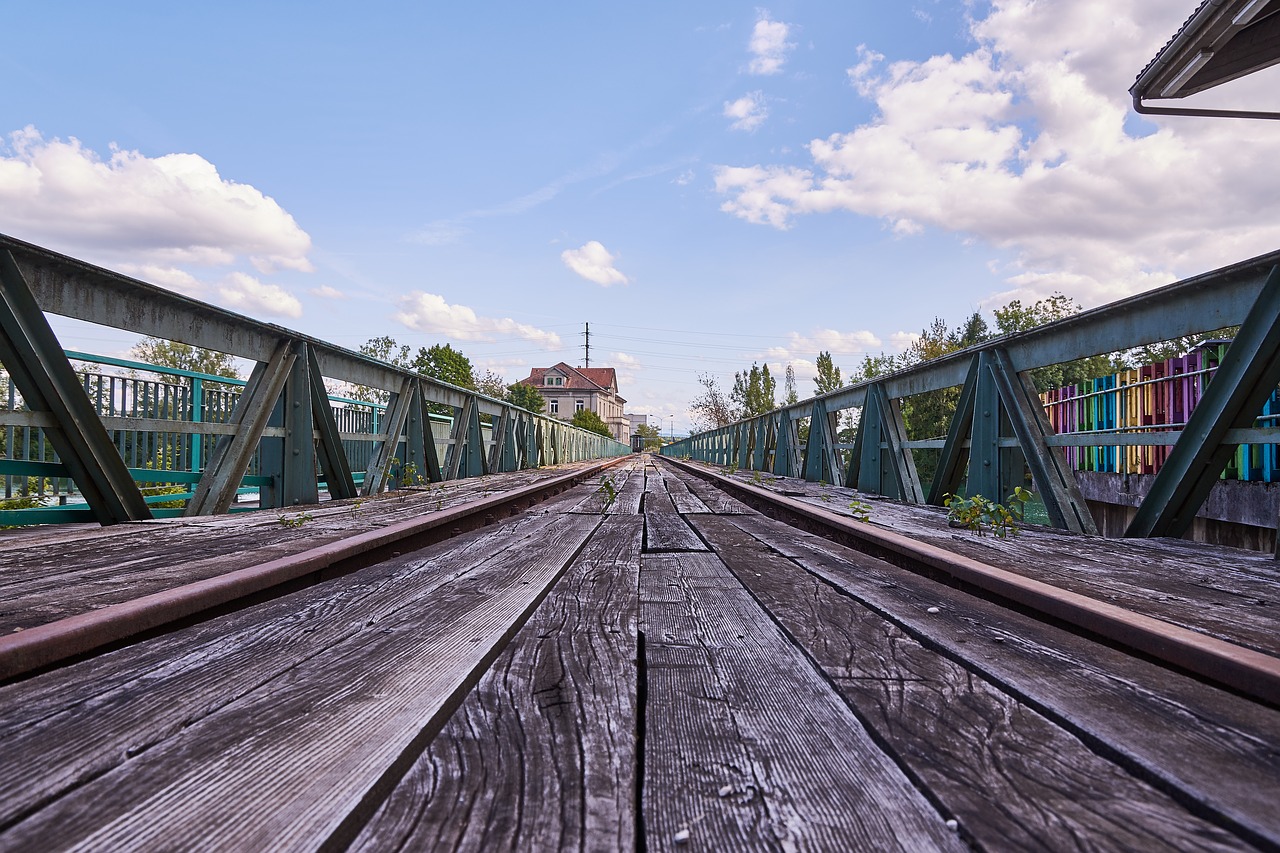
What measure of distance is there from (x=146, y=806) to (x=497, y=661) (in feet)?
2.03

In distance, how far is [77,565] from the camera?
2.18m

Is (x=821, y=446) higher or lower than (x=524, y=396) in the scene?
lower

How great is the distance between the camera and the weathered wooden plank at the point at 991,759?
2.45 ft

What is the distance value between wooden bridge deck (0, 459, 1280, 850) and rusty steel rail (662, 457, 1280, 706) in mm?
48

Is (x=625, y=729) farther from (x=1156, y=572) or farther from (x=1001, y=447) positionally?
(x=1001, y=447)

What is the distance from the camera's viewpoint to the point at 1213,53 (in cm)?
572

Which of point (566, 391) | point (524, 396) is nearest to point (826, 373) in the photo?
point (524, 396)

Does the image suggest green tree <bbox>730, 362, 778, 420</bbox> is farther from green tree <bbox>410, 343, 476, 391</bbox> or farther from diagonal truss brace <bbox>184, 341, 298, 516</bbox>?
diagonal truss brace <bbox>184, 341, 298, 516</bbox>

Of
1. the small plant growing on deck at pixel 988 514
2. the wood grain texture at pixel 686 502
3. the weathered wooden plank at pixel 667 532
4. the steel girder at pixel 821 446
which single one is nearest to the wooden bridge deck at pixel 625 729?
the weathered wooden plank at pixel 667 532

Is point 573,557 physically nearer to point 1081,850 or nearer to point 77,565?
point 77,565

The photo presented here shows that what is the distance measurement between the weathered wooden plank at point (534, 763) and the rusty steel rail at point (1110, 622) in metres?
1.06

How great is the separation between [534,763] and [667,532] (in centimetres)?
269

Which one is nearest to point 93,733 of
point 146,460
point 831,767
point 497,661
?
point 497,661

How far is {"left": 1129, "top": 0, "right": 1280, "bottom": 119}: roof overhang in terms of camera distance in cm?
515
